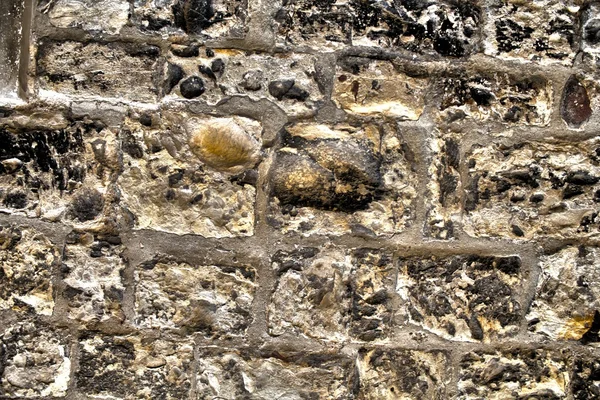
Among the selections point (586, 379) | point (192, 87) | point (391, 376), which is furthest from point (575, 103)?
point (192, 87)

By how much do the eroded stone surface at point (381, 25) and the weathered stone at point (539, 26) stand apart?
7cm

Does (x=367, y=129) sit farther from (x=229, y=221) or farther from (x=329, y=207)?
(x=229, y=221)

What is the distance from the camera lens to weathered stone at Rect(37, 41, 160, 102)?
1.53 metres

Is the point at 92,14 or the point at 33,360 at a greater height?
the point at 92,14

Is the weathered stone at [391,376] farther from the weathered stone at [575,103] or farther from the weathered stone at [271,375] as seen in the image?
the weathered stone at [575,103]

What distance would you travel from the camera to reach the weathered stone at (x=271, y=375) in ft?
5.11

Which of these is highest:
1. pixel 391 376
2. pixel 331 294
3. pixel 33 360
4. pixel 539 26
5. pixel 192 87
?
pixel 539 26

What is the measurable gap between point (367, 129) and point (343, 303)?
374 millimetres

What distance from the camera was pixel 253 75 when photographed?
1.52 metres

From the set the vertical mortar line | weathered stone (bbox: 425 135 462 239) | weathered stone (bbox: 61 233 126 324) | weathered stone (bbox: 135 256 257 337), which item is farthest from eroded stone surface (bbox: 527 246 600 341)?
the vertical mortar line

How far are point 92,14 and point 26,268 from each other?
56 cm

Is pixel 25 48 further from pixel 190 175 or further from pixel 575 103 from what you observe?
pixel 575 103

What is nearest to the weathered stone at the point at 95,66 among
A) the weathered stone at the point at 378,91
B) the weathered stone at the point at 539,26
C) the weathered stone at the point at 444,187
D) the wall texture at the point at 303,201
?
the wall texture at the point at 303,201

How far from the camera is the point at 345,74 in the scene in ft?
5.03
